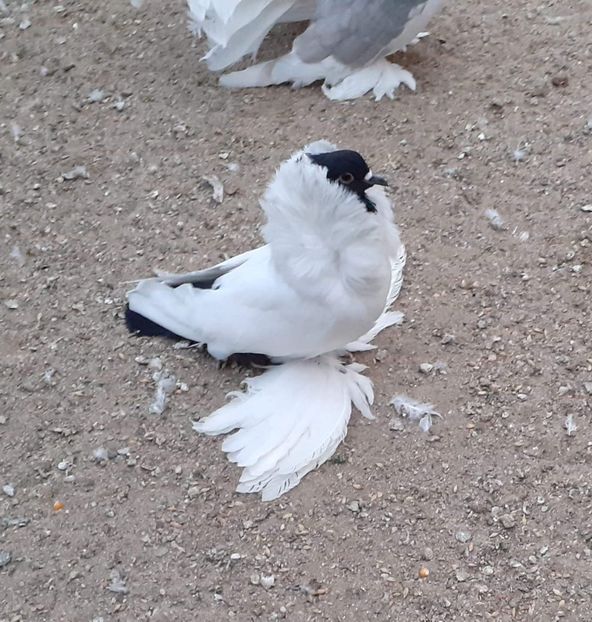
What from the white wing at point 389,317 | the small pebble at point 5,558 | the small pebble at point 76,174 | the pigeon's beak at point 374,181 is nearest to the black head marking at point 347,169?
the pigeon's beak at point 374,181

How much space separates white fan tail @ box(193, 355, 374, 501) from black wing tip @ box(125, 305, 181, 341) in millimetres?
313

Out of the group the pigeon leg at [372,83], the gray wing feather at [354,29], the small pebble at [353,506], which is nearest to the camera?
the small pebble at [353,506]

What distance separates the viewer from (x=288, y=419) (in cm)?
238

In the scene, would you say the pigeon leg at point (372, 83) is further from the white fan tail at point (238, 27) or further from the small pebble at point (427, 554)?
the small pebble at point (427, 554)

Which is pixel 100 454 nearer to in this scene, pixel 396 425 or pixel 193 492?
pixel 193 492

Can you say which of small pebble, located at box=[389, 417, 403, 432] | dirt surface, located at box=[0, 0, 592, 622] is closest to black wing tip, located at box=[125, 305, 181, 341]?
dirt surface, located at box=[0, 0, 592, 622]

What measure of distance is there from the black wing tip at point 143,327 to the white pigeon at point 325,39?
4.56 ft

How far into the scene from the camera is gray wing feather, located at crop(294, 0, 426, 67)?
3.46 metres

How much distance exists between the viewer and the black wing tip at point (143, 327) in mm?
2643

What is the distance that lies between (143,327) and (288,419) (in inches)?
22.8

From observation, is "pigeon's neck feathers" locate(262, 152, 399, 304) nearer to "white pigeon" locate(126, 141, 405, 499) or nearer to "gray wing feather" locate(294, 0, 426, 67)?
"white pigeon" locate(126, 141, 405, 499)

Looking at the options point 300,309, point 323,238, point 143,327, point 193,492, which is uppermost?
point 323,238

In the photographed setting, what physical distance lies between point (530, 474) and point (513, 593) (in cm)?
34

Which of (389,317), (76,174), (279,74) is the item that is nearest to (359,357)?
(389,317)
